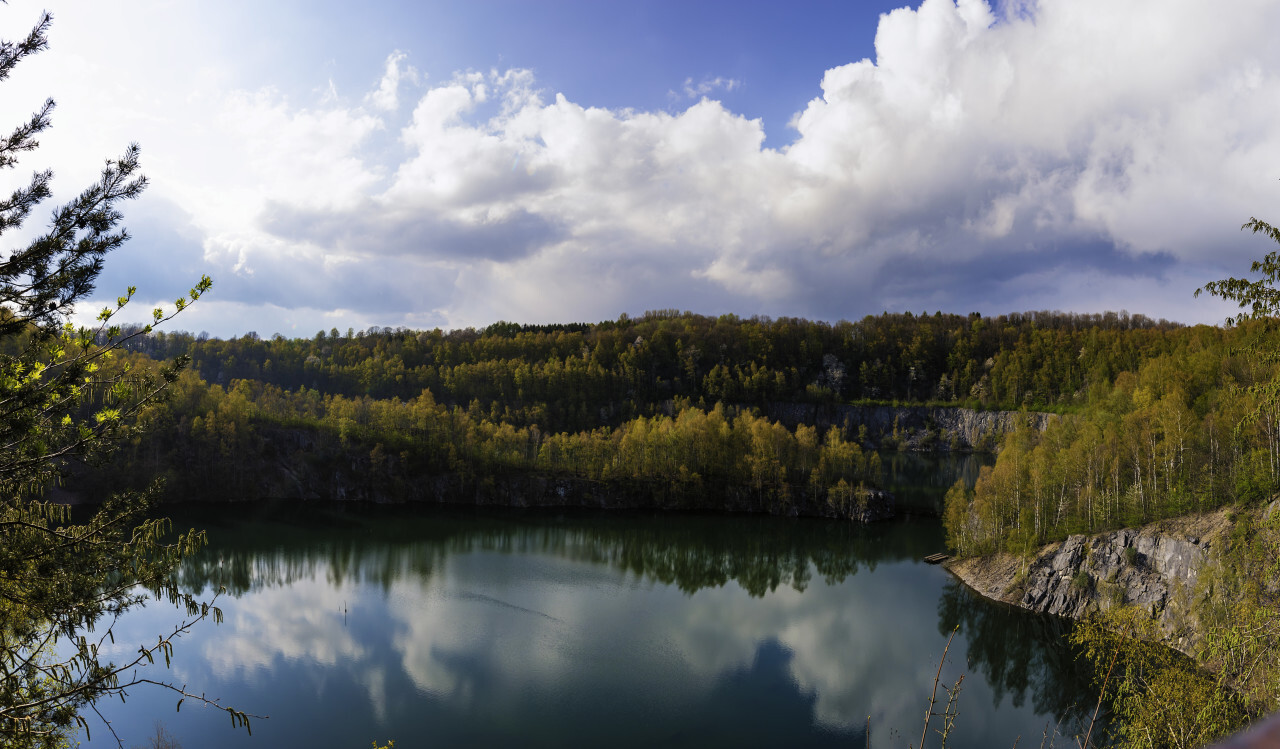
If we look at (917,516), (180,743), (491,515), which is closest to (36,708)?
(180,743)

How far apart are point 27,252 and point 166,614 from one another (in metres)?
40.8

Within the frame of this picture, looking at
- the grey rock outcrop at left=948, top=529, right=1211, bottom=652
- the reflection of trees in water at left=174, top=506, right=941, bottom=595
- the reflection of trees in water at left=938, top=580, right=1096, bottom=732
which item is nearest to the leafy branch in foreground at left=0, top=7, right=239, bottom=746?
the reflection of trees in water at left=938, top=580, right=1096, bottom=732

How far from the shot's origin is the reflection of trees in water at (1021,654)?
25.3m

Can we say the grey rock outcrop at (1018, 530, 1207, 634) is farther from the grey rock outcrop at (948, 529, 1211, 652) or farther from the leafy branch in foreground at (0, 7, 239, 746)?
the leafy branch in foreground at (0, 7, 239, 746)

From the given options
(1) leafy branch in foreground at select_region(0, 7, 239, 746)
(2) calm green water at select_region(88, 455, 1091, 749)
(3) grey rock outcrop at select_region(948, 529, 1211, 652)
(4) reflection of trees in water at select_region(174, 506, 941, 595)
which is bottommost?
(2) calm green water at select_region(88, 455, 1091, 749)

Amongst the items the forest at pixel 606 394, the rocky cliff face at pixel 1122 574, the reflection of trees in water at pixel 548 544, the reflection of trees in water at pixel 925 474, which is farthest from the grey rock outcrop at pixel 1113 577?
the reflection of trees in water at pixel 925 474

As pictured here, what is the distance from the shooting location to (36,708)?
4445 millimetres

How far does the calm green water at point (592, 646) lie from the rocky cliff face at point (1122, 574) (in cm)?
177

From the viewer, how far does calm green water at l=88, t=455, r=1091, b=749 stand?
22.1 metres

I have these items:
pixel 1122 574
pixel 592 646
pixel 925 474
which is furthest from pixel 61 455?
pixel 925 474

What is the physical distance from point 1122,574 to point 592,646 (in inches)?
1079

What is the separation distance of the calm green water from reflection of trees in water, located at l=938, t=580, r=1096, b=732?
4.4 inches

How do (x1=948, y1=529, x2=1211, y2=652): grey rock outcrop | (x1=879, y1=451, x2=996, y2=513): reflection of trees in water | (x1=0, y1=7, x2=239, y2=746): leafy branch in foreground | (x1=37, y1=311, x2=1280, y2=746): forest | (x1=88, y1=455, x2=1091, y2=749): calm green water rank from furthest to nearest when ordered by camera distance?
(x1=879, y1=451, x2=996, y2=513): reflection of trees in water < (x1=948, y1=529, x2=1211, y2=652): grey rock outcrop < (x1=37, y1=311, x2=1280, y2=746): forest < (x1=88, y1=455, x2=1091, y2=749): calm green water < (x1=0, y1=7, x2=239, y2=746): leafy branch in foreground

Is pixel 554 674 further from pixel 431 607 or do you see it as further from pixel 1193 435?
pixel 1193 435
